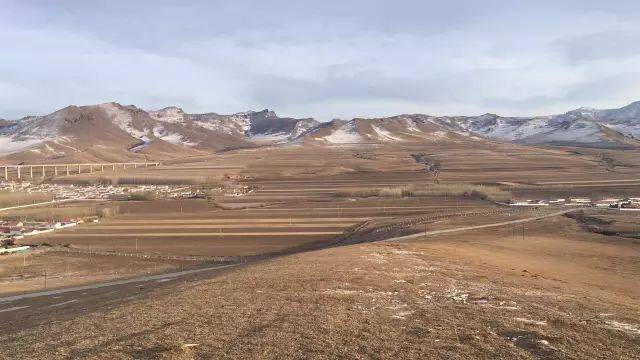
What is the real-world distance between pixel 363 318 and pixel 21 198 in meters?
96.9

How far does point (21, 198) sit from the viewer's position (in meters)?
97.9

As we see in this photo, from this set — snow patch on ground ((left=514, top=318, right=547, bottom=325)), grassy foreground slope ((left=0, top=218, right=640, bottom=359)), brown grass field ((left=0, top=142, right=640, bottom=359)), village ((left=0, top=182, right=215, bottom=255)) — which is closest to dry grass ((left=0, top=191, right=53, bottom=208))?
village ((left=0, top=182, right=215, bottom=255))

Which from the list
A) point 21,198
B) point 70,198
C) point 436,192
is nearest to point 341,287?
point 436,192

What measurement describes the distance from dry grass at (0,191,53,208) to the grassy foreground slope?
80885 millimetres

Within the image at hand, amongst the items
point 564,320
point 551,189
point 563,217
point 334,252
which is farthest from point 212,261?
point 551,189

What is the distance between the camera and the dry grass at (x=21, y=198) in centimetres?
9344

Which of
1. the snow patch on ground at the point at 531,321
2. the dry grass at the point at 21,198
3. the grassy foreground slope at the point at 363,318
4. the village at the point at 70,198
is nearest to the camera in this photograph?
the grassy foreground slope at the point at 363,318

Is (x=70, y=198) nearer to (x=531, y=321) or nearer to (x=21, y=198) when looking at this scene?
(x=21, y=198)

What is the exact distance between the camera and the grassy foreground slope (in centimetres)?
1242

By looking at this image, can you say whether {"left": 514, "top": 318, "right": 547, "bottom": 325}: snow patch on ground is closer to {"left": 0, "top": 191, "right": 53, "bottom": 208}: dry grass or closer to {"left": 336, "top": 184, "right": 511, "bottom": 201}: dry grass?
{"left": 336, "top": 184, "right": 511, "bottom": 201}: dry grass

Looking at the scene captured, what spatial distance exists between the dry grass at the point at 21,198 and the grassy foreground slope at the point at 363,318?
265ft

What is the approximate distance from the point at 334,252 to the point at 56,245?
3126cm

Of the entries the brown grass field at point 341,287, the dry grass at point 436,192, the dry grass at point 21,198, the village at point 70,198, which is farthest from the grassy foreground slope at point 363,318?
the dry grass at point 21,198

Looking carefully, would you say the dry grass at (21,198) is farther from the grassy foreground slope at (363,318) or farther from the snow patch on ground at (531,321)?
the snow patch on ground at (531,321)
